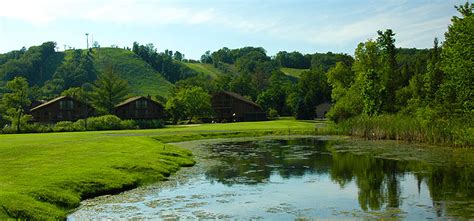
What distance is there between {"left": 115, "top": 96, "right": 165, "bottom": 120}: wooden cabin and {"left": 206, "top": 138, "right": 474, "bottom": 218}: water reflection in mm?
77745

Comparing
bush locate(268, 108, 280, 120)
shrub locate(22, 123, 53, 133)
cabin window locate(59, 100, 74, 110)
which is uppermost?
cabin window locate(59, 100, 74, 110)

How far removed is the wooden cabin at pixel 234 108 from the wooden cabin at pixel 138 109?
1915 centimetres

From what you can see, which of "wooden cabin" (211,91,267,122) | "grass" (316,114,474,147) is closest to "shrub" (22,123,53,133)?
"grass" (316,114,474,147)

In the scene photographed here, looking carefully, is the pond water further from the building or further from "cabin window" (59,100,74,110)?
the building

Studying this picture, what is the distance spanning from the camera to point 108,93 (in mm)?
133750

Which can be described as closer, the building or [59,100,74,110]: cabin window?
[59,100,74,110]: cabin window

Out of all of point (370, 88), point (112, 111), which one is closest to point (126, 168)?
point (370, 88)

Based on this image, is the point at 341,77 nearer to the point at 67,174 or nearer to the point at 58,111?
the point at 58,111

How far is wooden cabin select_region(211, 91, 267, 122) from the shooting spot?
140375 millimetres

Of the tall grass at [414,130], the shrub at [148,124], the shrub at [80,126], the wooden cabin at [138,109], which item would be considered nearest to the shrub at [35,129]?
the shrub at [80,126]

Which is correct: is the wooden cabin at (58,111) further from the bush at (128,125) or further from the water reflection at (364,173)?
the water reflection at (364,173)

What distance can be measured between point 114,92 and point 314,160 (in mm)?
98888

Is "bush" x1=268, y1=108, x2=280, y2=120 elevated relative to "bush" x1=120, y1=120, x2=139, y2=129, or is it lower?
elevated

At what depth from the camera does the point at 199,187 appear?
30.7 m
